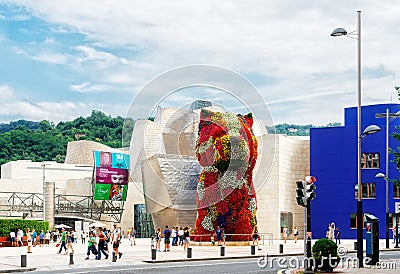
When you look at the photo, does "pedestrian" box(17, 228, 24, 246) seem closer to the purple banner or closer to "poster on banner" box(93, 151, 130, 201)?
"poster on banner" box(93, 151, 130, 201)

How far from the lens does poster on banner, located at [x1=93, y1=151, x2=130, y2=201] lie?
85188 mm

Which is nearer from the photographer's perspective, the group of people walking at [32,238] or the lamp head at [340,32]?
the lamp head at [340,32]

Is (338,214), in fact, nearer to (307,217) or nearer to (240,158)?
(240,158)

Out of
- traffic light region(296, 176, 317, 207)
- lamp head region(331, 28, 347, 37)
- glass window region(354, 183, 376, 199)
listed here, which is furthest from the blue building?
traffic light region(296, 176, 317, 207)

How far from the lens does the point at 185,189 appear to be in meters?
75.8

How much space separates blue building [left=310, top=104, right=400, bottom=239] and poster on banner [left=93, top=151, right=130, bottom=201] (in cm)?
2532

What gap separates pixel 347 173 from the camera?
73.4 meters

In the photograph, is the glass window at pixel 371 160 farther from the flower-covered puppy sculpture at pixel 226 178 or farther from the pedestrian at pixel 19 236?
the pedestrian at pixel 19 236

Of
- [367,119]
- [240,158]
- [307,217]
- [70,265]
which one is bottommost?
[70,265]

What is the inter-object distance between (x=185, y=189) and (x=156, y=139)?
370 inches

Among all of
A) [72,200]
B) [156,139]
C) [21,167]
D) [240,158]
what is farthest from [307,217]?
[21,167]

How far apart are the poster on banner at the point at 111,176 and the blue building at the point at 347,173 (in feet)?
83.1

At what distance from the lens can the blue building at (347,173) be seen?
71.0 meters

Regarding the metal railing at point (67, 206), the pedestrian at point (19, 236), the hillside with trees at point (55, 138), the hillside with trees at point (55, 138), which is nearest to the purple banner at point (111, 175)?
the metal railing at point (67, 206)
